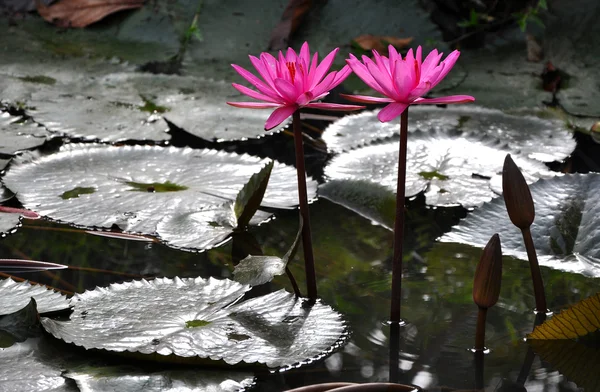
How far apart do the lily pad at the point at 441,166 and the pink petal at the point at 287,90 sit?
68 cm

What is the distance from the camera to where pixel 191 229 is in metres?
1.58

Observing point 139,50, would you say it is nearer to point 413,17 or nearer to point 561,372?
point 413,17

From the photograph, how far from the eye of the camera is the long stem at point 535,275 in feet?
3.95

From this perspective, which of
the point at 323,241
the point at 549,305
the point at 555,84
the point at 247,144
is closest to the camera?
the point at 549,305

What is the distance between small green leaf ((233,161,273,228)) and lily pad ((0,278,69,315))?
1.38 feet

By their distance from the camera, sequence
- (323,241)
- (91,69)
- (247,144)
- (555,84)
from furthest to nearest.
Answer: (91,69)
(555,84)
(247,144)
(323,241)

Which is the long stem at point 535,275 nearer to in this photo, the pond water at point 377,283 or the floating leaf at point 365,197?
the pond water at point 377,283

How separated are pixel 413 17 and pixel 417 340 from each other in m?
2.32

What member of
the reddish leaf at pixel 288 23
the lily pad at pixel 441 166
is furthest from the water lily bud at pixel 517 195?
the reddish leaf at pixel 288 23

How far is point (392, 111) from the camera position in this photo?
3.51 ft

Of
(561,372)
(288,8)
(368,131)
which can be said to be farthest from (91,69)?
(561,372)

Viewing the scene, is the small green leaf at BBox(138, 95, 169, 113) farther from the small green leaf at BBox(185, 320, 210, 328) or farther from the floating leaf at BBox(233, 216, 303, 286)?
the small green leaf at BBox(185, 320, 210, 328)

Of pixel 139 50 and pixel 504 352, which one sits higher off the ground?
pixel 139 50

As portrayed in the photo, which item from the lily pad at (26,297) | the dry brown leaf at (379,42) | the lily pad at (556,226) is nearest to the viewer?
the lily pad at (26,297)
